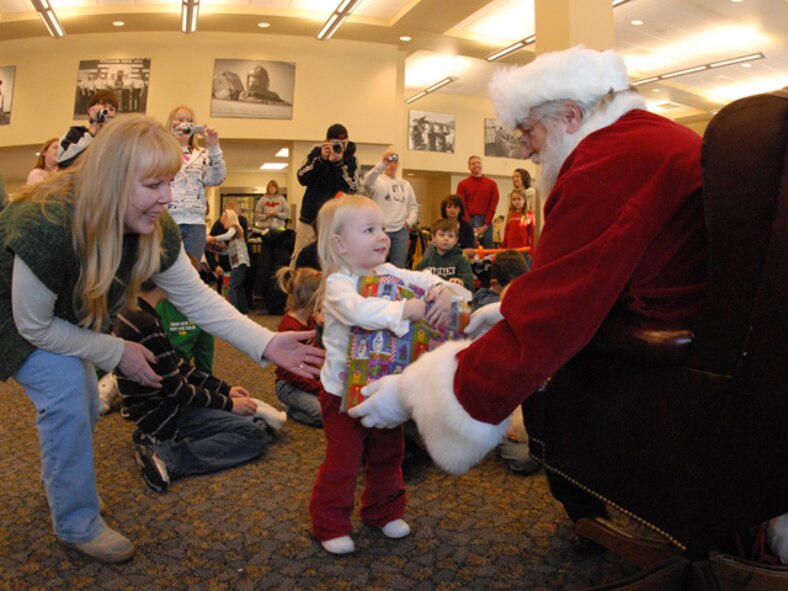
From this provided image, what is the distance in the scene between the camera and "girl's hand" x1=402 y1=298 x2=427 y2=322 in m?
1.61

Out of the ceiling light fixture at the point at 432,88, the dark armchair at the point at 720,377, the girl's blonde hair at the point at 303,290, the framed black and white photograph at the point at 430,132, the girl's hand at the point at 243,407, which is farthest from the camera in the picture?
the framed black and white photograph at the point at 430,132

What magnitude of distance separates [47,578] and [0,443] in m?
1.27

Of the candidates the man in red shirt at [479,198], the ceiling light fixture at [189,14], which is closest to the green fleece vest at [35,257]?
the man in red shirt at [479,198]

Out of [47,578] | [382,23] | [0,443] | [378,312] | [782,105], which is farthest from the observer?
[382,23]

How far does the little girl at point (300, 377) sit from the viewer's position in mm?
2809

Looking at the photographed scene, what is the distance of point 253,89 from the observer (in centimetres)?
966

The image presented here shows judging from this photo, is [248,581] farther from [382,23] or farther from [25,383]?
[382,23]

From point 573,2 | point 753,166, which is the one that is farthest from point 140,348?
point 573,2

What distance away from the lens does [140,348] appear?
1.69 metres

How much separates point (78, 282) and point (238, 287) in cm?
519

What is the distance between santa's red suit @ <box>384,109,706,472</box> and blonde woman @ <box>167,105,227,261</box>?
2.92 m

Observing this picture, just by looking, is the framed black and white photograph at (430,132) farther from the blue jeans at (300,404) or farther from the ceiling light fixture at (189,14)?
the blue jeans at (300,404)

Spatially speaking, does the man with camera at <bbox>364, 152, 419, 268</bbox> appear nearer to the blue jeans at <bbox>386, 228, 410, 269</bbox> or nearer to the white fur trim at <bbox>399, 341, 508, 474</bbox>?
the blue jeans at <bbox>386, 228, 410, 269</bbox>

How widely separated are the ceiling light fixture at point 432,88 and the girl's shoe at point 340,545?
10.5m
